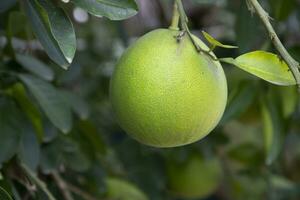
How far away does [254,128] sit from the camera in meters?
2.66

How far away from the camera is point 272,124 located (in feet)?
4.99

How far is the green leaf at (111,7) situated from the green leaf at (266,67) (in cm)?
15

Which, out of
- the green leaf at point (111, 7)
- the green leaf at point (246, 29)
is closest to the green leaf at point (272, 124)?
the green leaf at point (246, 29)

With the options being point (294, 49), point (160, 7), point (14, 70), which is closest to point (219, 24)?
point (160, 7)

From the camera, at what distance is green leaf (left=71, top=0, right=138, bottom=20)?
0.95 metres

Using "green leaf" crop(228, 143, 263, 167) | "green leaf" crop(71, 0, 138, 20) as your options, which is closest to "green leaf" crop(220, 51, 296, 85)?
"green leaf" crop(71, 0, 138, 20)

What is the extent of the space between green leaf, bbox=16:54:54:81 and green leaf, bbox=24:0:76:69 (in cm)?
37

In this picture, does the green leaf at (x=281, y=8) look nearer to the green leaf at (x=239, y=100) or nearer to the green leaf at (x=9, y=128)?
the green leaf at (x=239, y=100)

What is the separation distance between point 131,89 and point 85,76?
1.19 metres

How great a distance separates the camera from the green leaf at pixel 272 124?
1.47 m

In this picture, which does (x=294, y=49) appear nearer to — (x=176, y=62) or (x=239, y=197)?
(x=176, y=62)

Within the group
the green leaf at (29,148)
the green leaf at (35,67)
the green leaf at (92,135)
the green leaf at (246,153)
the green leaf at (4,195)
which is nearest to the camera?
the green leaf at (4,195)

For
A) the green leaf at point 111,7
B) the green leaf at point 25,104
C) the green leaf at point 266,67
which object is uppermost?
the green leaf at point 111,7

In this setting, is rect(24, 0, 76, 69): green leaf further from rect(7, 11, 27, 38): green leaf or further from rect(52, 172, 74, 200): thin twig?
rect(52, 172, 74, 200): thin twig
